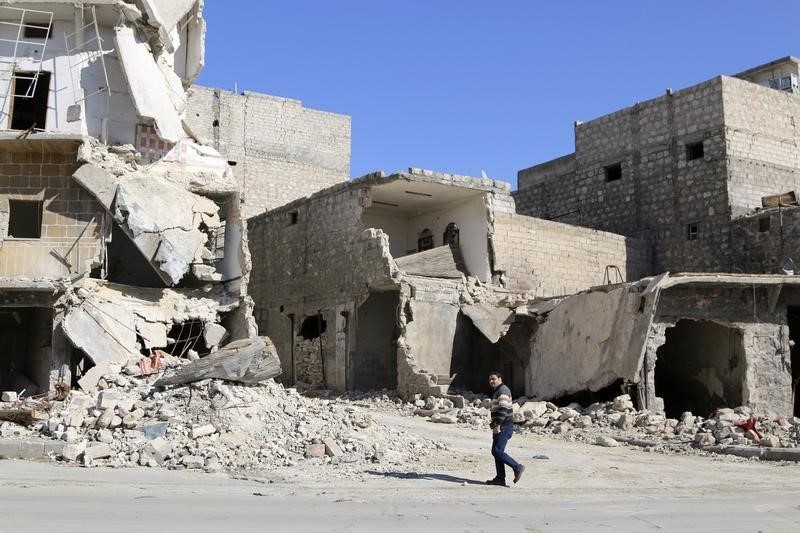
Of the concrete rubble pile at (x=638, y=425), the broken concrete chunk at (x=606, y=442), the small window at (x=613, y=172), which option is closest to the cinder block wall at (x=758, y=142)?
the small window at (x=613, y=172)

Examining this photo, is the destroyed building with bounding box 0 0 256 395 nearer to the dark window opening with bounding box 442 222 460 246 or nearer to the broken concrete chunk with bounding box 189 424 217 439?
the broken concrete chunk with bounding box 189 424 217 439

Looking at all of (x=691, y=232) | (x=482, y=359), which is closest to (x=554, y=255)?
(x=482, y=359)

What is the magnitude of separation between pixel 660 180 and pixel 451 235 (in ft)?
27.9

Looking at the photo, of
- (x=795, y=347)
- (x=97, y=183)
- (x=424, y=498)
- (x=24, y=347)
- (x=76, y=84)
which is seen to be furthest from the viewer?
(x=795, y=347)

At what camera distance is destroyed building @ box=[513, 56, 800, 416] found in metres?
17.8

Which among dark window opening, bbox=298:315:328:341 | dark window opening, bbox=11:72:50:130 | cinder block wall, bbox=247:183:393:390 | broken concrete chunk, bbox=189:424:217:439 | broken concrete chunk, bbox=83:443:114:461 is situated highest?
dark window opening, bbox=11:72:50:130

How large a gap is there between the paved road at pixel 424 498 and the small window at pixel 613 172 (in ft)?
55.5

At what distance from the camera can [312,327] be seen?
24141 millimetres

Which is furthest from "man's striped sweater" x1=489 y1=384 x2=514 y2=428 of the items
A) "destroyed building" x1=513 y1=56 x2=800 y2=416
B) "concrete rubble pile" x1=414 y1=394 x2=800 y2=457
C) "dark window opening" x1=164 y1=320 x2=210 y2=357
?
"dark window opening" x1=164 y1=320 x2=210 y2=357

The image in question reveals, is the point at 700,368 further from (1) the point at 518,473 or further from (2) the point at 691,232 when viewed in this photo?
(1) the point at 518,473

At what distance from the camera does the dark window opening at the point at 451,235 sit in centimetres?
2311

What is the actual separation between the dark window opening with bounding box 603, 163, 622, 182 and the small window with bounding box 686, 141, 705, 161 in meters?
2.59

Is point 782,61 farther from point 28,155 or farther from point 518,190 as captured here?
point 28,155

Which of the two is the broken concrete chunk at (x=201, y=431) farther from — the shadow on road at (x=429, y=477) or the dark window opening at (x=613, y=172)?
the dark window opening at (x=613, y=172)
